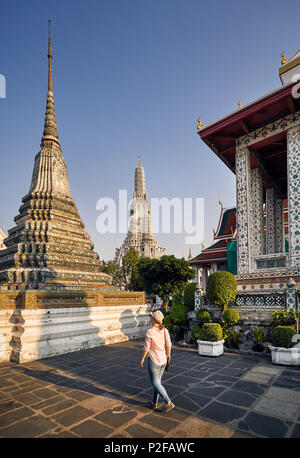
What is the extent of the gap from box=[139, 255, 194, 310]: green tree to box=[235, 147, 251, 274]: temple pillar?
1623cm

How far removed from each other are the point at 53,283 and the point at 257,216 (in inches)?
341

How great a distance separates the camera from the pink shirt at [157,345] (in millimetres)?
3754

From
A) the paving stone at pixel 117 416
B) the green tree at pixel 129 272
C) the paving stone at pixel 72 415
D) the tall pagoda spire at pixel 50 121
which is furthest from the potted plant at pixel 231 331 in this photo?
the green tree at pixel 129 272

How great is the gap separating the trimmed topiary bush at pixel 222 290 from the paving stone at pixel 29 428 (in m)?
5.77

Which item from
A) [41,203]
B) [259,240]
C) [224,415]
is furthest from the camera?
[41,203]

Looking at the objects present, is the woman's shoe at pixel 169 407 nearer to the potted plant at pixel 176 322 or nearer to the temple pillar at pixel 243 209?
the potted plant at pixel 176 322

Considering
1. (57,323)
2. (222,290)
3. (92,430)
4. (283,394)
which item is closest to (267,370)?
(283,394)
